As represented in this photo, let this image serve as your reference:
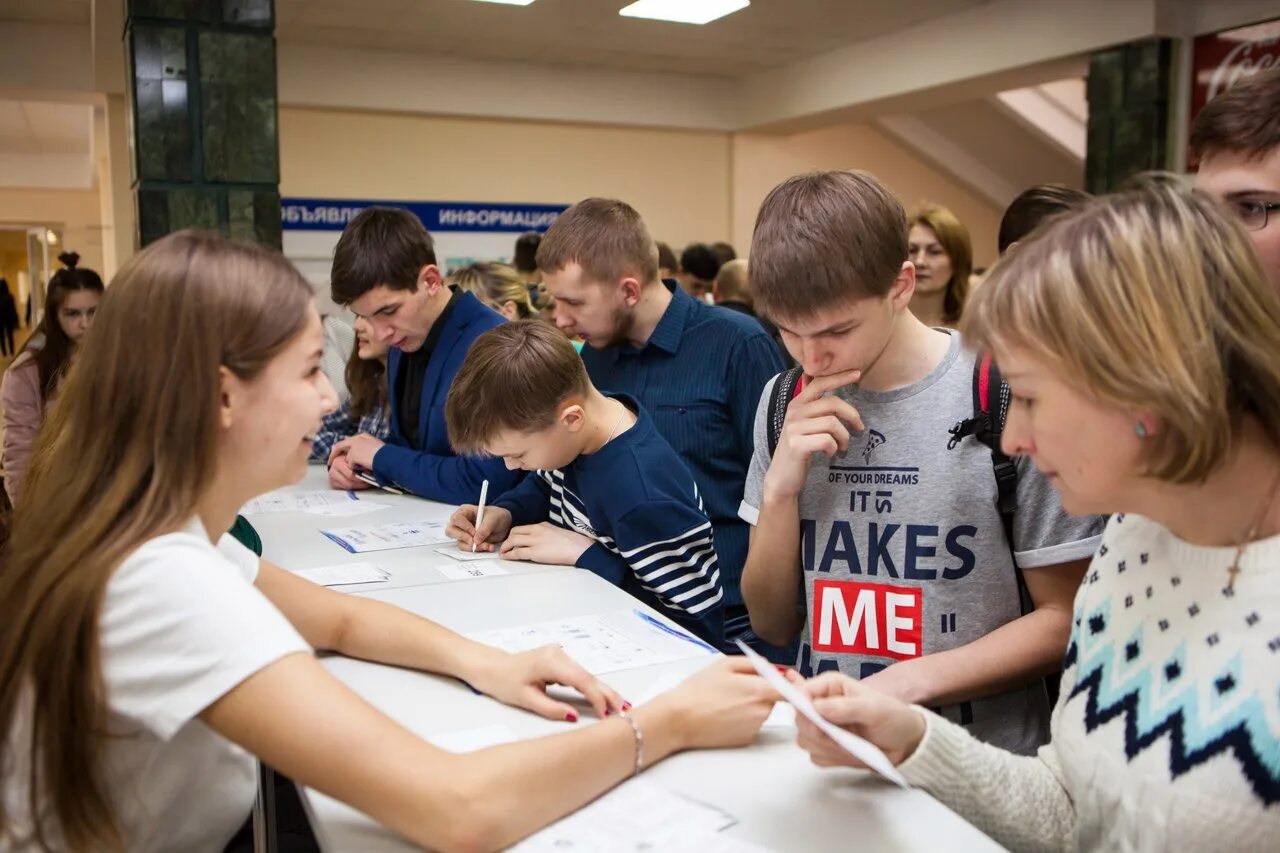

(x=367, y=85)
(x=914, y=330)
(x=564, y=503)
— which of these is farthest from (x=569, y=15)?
(x=914, y=330)

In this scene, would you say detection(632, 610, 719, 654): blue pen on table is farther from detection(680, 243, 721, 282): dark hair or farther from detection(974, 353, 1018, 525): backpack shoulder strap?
detection(680, 243, 721, 282): dark hair

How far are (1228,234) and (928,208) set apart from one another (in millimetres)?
3249

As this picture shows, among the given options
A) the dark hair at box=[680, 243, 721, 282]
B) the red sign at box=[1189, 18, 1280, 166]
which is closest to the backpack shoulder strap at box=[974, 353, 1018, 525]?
the dark hair at box=[680, 243, 721, 282]

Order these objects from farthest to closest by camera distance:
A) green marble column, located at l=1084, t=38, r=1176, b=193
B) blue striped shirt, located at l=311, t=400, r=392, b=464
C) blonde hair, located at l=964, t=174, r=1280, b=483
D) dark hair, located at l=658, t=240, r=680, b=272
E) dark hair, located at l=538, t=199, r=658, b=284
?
green marble column, located at l=1084, t=38, r=1176, b=193
dark hair, located at l=658, t=240, r=680, b=272
blue striped shirt, located at l=311, t=400, r=392, b=464
dark hair, located at l=538, t=199, r=658, b=284
blonde hair, located at l=964, t=174, r=1280, b=483

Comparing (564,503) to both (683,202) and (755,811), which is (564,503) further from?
(683,202)

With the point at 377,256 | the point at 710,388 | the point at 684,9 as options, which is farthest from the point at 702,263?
the point at 710,388

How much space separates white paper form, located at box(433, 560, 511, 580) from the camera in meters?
2.12

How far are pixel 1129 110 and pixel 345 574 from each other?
20.3 ft

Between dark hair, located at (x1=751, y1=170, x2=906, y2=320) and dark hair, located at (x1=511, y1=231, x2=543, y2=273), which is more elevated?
dark hair, located at (x1=511, y1=231, x2=543, y2=273)

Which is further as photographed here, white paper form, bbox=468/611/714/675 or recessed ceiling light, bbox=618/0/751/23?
recessed ceiling light, bbox=618/0/751/23

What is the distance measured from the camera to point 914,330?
1562 millimetres

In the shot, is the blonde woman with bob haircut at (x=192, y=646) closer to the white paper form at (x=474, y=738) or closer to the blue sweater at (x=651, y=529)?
the white paper form at (x=474, y=738)

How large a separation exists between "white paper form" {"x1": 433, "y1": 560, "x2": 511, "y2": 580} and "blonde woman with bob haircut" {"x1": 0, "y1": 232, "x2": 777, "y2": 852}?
3.03ft

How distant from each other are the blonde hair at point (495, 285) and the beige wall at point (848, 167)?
6.12 m
